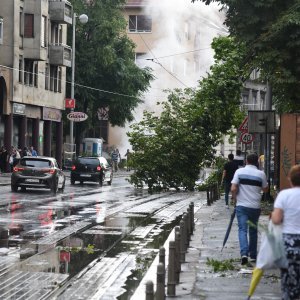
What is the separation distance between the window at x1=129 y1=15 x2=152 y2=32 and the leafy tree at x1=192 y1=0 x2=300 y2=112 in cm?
8220

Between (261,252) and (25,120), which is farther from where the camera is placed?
(25,120)

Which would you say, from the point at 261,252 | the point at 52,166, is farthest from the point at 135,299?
the point at 52,166

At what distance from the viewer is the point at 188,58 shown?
94500mm

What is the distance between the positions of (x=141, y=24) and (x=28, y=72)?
39.6 metres

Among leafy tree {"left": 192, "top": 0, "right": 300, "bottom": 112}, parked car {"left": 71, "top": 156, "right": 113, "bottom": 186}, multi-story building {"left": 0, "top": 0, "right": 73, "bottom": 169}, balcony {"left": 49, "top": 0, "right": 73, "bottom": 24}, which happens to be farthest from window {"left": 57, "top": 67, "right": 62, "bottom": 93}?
leafy tree {"left": 192, "top": 0, "right": 300, "bottom": 112}

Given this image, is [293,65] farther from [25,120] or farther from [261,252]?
[25,120]

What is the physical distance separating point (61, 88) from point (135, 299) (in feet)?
192

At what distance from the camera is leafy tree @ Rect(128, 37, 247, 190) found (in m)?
41.7

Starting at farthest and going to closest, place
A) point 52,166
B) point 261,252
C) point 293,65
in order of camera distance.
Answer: point 52,166
point 293,65
point 261,252

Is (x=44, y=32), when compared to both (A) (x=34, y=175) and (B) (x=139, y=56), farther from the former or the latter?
(B) (x=139, y=56)

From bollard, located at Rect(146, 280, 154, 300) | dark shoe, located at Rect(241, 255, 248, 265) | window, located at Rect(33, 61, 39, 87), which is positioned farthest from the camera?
window, located at Rect(33, 61, 39, 87)

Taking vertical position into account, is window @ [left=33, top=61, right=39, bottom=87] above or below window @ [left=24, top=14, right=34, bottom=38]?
below

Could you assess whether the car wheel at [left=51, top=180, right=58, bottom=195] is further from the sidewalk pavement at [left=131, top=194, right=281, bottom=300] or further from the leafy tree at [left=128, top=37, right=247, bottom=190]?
the sidewalk pavement at [left=131, top=194, right=281, bottom=300]

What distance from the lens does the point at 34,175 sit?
3806 centimetres
